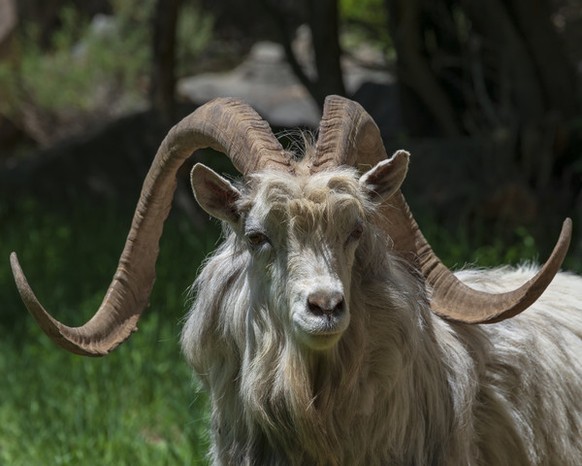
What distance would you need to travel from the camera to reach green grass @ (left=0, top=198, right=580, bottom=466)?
634 centimetres

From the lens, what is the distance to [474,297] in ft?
15.0

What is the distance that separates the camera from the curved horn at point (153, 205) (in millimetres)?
4316

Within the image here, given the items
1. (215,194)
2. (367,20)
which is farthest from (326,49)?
(215,194)

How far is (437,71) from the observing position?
1167cm

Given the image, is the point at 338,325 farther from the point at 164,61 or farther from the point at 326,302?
the point at 164,61

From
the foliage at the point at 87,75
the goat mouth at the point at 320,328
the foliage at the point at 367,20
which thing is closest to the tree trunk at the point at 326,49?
the foliage at the point at 367,20

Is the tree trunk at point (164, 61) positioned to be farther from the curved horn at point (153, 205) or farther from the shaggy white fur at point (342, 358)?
the shaggy white fur at point (342, 358)

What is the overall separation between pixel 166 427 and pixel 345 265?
9.42 ft

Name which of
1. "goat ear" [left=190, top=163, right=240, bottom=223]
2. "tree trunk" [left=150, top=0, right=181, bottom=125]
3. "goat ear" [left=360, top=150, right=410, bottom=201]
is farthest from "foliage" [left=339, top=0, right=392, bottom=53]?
"goat ear" [left=190, top=163, right=240, bottom=223]

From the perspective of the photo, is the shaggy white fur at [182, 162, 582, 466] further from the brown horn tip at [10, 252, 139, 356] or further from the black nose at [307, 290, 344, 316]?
the brown horn tip at [10, 252, 139, 356]

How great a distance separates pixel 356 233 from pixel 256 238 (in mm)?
341

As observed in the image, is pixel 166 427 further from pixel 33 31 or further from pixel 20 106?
pixel 33 31

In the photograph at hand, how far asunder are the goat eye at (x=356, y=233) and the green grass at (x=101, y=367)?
1891 mm

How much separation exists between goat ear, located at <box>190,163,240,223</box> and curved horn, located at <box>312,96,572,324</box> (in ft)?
1.02
